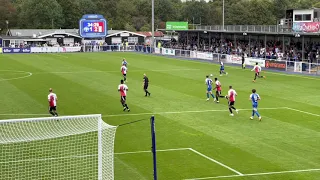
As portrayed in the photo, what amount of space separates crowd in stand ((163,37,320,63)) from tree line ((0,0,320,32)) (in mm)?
33377

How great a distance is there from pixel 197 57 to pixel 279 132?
5257 cm

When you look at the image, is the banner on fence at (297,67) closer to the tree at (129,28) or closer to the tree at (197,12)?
the tree at (129,28)

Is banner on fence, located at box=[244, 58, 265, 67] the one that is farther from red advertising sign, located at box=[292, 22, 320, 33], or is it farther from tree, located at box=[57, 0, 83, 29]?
tree, located at box=[57, 0, 83, 29]

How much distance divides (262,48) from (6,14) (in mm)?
85963

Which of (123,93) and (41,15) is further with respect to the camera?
(41,15)

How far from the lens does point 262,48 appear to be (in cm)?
7388

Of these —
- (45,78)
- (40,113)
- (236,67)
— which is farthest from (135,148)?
(236,67)

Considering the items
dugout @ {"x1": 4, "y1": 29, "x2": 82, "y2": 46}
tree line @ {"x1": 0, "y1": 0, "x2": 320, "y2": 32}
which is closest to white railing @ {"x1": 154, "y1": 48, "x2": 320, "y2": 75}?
dugout @ {"x1": 4, "y1": 29, "x2": 82, "y2": 46}

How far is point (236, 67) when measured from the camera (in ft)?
205

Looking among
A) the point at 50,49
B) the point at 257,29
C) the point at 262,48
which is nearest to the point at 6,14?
the point at 50,49

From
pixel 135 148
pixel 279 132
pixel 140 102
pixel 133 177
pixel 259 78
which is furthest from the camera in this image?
pixel 259 78

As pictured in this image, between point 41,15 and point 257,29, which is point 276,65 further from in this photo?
point 41,15

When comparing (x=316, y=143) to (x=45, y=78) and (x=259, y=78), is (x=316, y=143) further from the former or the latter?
(x=45, y=78)

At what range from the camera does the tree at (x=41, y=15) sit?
134m
